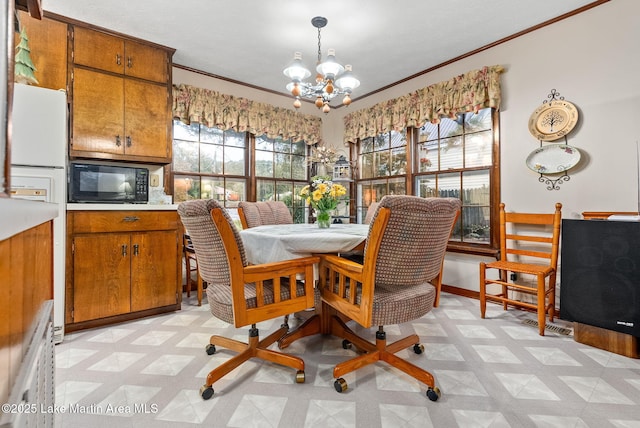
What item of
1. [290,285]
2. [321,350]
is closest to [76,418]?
[290,285]

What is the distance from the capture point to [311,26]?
2.74m

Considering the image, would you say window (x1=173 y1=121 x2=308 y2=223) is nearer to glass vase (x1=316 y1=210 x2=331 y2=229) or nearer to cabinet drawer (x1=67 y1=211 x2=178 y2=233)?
cabinet drawer (x1=67 y1=211 x2=178 y2=233)

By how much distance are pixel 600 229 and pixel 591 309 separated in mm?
545

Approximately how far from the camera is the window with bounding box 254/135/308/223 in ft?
14.1

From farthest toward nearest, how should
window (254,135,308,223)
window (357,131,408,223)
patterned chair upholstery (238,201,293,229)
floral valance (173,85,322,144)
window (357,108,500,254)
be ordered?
1. window (254,135,308,223)
2. window (357,131,408,223)
3. floral valance (173,85,322,144)
4. window (357,108,500,254)
5. patterned chair upholstery (238,201,293,229)

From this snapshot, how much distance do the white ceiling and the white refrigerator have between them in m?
0.95

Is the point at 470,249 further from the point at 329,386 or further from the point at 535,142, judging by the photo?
the point at 329,386

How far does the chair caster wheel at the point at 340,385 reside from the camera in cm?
155

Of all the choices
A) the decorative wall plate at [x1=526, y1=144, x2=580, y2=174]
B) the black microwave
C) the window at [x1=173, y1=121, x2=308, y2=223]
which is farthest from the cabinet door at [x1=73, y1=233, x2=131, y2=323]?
the decorative wall plate at [x1=526, y1=144, x2=580, y2=174]

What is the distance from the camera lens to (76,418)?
54.4 inches

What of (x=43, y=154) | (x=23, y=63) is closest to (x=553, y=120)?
(x=43, y=154)

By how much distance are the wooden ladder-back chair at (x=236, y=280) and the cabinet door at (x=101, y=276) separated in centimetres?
130

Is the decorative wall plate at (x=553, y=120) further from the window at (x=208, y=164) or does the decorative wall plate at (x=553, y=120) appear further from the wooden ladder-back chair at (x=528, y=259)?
the window at (x=208, y=164)

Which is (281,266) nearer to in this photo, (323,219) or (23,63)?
(323,219)
